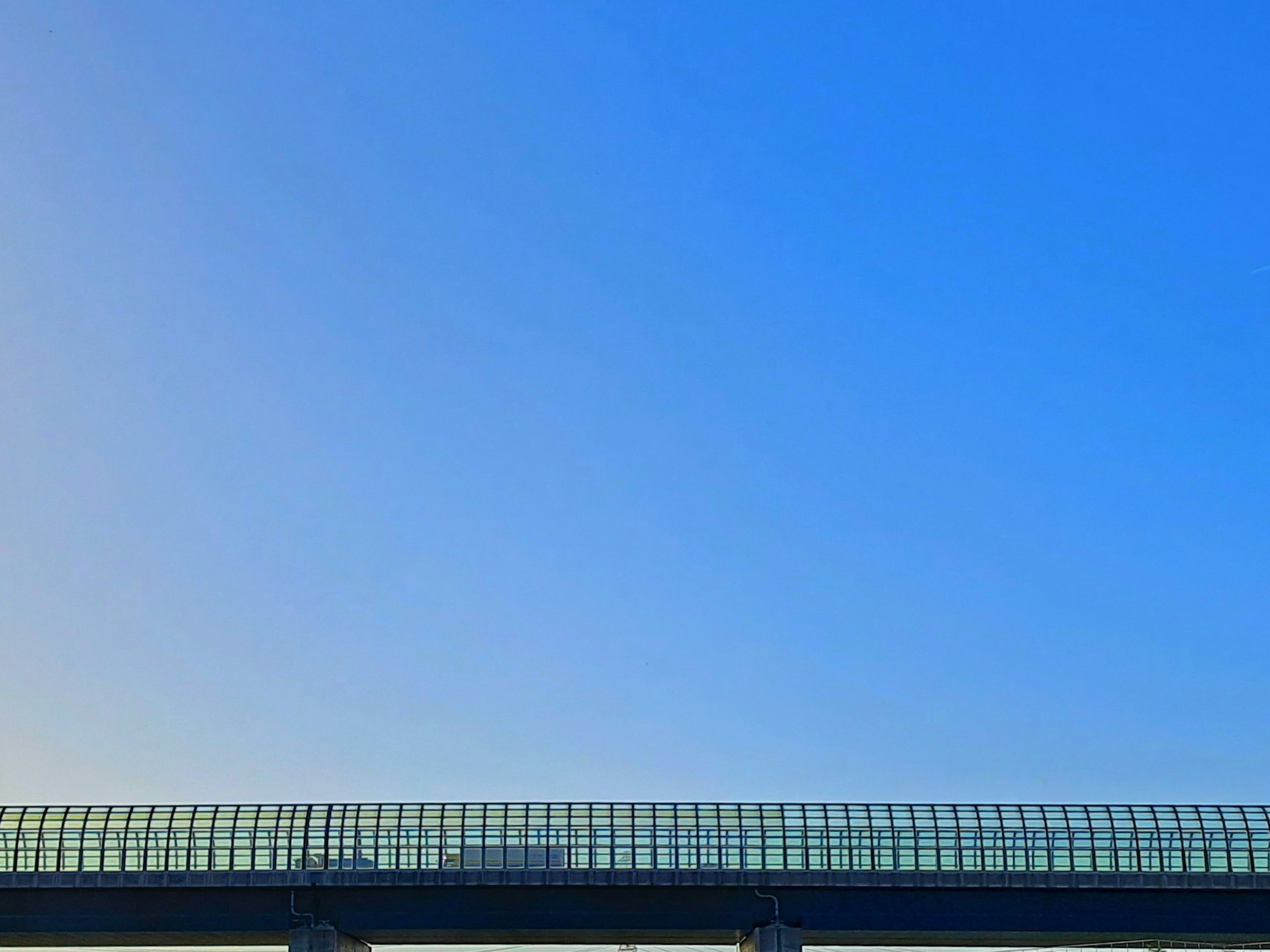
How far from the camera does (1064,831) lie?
9075cm

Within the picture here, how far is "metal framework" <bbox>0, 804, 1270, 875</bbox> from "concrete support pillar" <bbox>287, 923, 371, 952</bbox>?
329 cm

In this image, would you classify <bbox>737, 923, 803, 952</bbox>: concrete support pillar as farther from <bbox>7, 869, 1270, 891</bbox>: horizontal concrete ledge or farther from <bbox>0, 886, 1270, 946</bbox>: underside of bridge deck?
<bbox>7, 869, 1270, 891</bbox>: horizontal concrete ledge

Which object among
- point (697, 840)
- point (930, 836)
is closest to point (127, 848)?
point (697, 840)

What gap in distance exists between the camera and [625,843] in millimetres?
90125

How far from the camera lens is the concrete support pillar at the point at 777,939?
88062 mm

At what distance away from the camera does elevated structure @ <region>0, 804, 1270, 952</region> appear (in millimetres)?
88438

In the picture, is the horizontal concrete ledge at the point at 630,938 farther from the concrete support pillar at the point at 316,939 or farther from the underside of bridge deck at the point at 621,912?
the concrete support pillar at the point at 316,939

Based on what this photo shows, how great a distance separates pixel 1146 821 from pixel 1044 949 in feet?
35.4

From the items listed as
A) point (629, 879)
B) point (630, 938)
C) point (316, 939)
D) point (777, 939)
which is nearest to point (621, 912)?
point (629, 879)

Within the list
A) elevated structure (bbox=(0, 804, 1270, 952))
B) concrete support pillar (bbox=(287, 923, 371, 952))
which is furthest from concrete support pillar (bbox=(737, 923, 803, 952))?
concrete support pillar (bbox=(287, 923, 371, 952))

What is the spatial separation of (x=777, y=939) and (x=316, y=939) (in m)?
25.1

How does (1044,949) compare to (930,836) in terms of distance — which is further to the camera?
(1044,949)

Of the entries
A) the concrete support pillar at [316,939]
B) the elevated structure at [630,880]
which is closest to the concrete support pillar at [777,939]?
the elevated structure at [630,880]

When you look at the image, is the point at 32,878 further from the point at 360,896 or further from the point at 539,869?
the point at 539,869
